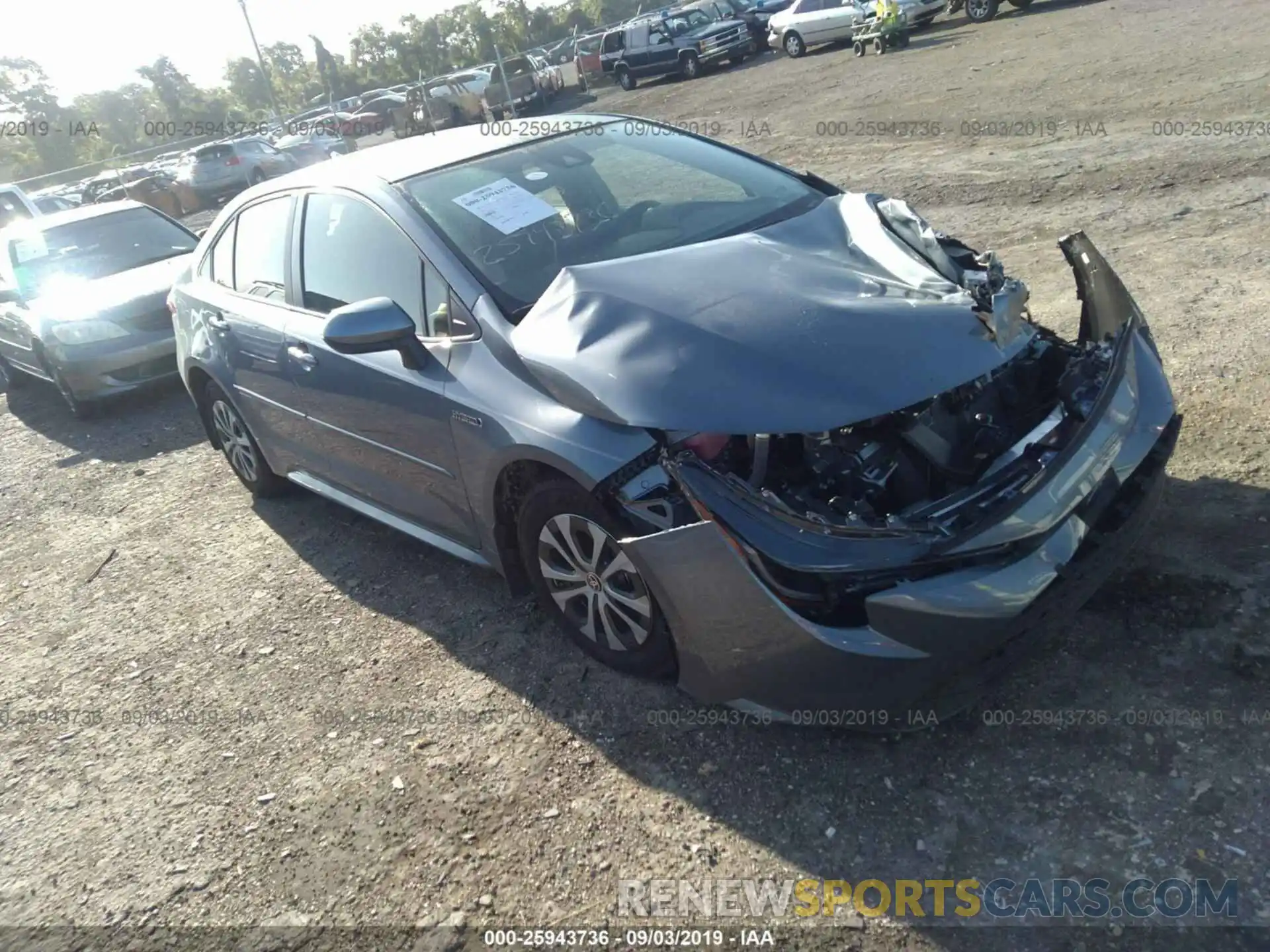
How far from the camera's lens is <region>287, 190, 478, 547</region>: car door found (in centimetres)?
366

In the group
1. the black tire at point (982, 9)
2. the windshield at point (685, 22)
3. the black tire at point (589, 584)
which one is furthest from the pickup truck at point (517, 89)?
the black tire at point (589, 584)

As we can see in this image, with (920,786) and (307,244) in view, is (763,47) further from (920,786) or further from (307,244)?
(920,786)

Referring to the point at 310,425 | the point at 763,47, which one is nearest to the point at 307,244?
the point at 310,425

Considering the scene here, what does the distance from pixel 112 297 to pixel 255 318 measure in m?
4.29

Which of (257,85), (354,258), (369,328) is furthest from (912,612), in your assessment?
(257,85)

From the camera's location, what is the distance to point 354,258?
4.03 m

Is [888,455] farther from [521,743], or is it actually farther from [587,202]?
[587,202]

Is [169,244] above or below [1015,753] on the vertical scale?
above

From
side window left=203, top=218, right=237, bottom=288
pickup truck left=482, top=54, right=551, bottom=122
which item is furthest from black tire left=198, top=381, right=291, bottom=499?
pickup truck left=482, top=54, right=551, bottom=122

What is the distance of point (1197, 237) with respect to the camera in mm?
6246

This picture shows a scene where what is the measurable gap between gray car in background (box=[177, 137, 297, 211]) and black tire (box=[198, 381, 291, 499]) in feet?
69.7

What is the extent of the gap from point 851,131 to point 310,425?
10.6 meters

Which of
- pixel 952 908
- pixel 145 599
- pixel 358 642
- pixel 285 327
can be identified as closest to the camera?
pixel 952 908
